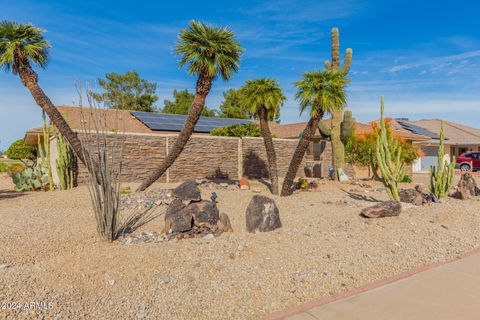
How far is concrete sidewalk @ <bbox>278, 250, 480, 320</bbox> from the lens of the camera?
4.07 m

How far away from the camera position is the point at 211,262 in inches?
215

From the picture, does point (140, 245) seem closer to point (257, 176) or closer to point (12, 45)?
point (12, 45)

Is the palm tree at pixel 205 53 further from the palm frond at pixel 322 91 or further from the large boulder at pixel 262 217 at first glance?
the large boulder at pixel 262 217

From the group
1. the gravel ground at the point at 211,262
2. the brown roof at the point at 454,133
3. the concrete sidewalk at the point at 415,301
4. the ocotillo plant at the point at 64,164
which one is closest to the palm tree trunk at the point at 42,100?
the ocotillo plant at the point at 64,164

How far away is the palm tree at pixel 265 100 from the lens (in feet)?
41.0

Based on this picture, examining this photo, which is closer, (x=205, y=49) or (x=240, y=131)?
(x=205, y=49)

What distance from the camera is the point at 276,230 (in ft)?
24.1

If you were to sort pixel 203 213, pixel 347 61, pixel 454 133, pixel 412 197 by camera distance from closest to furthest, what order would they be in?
1. pixel 203 213
2. pixel 412 197
3. pixel 347 61
4. pixel 454 133

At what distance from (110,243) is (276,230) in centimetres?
327

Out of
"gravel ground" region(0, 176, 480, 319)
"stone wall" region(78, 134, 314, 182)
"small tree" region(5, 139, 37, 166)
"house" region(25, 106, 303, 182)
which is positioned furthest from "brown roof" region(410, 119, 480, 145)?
"small tree" region(5, 139, 37, 166)

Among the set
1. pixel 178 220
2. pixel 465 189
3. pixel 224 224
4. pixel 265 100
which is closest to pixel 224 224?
pixel 224 224

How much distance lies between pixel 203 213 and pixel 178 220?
539 millimetres

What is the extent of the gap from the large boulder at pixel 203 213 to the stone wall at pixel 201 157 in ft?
25.9

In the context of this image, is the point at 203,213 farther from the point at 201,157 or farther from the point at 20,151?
the point at 20,151
